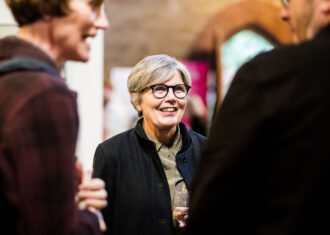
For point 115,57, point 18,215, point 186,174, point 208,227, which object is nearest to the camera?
point 18,215

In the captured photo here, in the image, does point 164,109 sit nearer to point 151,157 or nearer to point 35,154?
point 151,157

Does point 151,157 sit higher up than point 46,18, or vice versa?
point 46,18

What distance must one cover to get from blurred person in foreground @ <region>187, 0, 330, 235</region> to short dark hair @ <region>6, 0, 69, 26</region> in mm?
490

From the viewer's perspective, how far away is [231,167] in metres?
1.33

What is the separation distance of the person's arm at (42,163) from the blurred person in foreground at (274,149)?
0.34 metres

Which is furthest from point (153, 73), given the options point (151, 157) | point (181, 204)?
point (181, 204)

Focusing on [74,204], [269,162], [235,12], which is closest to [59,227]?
[74,204]

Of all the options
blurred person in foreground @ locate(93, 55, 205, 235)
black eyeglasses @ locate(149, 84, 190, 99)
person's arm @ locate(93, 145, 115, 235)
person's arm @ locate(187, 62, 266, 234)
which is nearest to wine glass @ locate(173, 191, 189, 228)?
blurred person in foreground @ locate(93, 55, 205, 235)

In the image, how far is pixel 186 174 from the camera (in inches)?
108

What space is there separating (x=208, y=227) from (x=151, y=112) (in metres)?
1.55

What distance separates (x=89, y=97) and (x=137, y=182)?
1197 millimetres

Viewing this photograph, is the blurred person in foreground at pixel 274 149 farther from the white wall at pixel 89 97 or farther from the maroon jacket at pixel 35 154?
the white wall at pixel 89 97

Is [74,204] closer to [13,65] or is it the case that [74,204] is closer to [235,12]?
[13,65]

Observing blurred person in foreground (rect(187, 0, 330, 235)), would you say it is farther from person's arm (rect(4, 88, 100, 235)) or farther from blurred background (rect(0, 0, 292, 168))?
blurred background (rect(0, 0, 292, 168))
